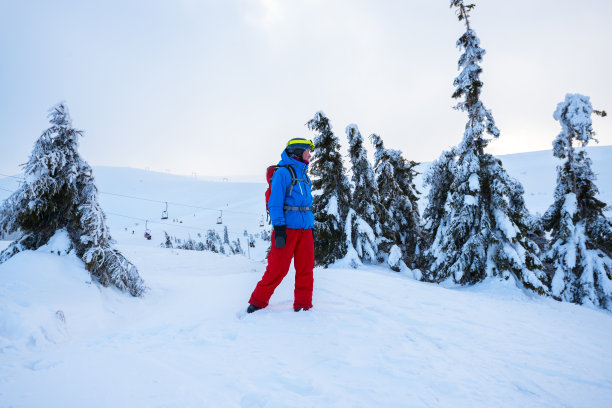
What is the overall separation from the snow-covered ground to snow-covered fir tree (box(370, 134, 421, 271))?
381 inches

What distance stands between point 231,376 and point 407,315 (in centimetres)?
286

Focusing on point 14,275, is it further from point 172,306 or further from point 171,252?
point 171,252

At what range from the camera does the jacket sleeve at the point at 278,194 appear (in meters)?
4.22

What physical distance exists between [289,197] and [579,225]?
13.3 metres

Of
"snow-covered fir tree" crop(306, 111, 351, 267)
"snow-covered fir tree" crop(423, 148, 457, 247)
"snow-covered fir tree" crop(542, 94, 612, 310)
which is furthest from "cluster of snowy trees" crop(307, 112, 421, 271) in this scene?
"snow-covered fir tree" crop(542, 94, 612, 310)

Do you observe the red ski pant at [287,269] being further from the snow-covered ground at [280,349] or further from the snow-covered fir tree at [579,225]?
the snow-covered fir tree at [579,225]

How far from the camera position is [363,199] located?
Answer: 46.8ft

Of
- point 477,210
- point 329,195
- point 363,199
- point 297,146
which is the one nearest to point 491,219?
point 477,210

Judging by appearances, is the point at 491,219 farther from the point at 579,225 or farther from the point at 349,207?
the point at 349,207

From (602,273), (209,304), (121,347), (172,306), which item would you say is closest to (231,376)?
(121,347)

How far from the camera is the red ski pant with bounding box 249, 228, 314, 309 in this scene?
4.24m

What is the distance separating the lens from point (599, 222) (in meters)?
10.9

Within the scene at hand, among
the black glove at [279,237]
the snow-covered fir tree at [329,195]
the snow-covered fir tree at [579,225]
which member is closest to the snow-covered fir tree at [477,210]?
the snow-covered fir tree at [579,225]

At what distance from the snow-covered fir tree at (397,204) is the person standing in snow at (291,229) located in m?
10.5
